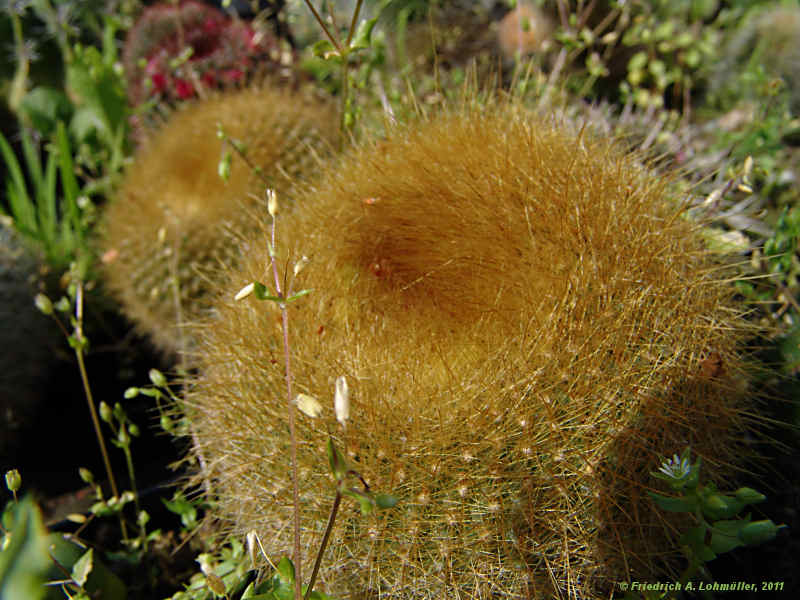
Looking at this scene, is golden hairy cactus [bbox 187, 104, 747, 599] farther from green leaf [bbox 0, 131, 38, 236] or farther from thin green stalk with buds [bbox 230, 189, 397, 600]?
green leaf [bbox 0, 131, 38, 236]

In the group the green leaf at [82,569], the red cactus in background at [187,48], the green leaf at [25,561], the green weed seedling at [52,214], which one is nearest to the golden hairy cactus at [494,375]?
the green leaf at [82,569]

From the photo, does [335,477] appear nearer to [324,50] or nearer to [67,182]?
[324,50]

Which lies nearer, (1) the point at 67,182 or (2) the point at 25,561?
(2) the point at 25,561

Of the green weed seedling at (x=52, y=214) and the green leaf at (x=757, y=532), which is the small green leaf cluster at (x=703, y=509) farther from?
the green weed seedling at (x=52, y=214)

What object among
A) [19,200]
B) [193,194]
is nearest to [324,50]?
[193,194]

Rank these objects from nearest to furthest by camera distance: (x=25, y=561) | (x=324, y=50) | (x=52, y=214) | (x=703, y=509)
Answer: (x=25, y=561) → (x=703, y=509) → (x=324, y=50) → (x=52, y=214)

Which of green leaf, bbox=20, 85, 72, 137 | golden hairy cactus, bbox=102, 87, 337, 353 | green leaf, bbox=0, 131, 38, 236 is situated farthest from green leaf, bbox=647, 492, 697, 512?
green leaf, bbox=20, 85, 72, 137
